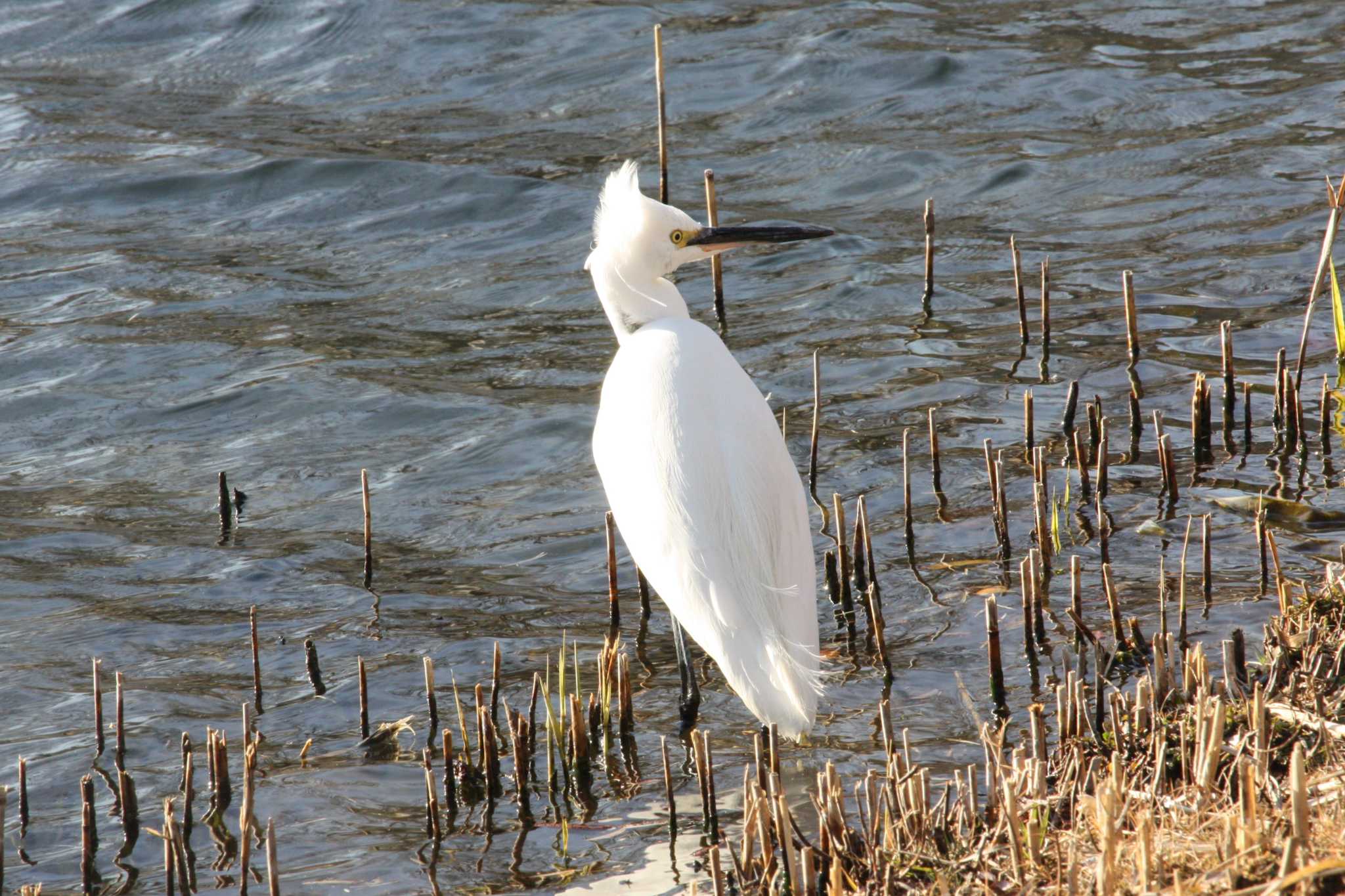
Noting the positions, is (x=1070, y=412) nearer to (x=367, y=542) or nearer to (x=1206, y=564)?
(x=1206, y=564)

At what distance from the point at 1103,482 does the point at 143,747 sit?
326cm

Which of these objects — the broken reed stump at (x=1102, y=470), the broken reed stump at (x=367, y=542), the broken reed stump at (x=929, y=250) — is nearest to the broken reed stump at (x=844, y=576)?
the broken reed stump at (x=1102, y=470)

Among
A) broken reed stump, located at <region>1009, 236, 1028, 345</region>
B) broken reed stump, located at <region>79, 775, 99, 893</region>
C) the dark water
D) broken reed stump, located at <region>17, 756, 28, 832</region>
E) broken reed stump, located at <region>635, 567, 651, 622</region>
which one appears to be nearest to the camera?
broken reed stump, located at <region>79, 775, 99, 893</region>

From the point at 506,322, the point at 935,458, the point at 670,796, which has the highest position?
the point at 506,322

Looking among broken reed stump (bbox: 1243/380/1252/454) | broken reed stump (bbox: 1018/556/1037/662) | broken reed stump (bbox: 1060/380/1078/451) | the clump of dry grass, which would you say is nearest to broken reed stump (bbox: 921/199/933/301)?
broken reed stump (bbox: 1060/380/1078/451)

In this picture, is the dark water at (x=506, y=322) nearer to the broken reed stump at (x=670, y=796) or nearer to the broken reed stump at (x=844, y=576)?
the broken reed stump at (x=670, y=796)

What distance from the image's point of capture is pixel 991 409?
661cm

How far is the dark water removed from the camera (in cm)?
458

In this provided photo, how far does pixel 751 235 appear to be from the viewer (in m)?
4.81

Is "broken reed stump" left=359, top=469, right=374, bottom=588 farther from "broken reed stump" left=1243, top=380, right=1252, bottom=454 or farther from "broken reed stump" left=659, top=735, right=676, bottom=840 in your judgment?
"broken reed stump" left=1243, top=380, right=1252, bottom=454

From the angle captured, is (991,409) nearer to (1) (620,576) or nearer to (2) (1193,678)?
(1) (620,576)

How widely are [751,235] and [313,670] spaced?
1949 mm

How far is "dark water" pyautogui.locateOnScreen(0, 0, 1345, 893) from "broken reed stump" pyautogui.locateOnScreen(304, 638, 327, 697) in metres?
0.05

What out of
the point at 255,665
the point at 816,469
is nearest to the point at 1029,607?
the point at 816,469
